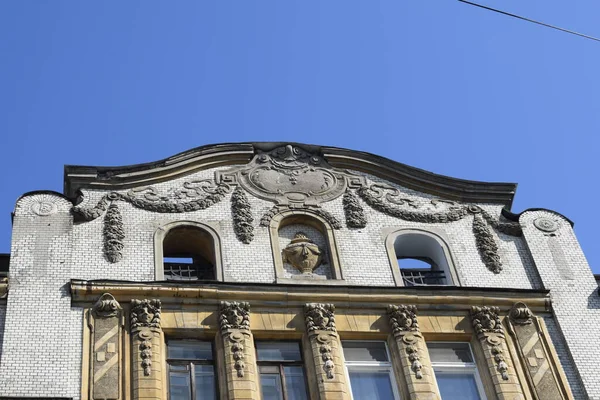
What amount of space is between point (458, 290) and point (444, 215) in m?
2.36

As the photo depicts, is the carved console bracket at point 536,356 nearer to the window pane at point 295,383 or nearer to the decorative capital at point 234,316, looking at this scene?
the window pane at point 295,383

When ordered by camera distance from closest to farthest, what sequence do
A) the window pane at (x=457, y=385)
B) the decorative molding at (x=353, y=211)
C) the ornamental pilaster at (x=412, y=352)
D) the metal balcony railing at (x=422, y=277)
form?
the ornamental pilaster at (x=412, y=352) < the window pane at (x=457, y=385) < the metal balcony railing at (x=422, y=277) < the decorative molding at (x=353, y=211)

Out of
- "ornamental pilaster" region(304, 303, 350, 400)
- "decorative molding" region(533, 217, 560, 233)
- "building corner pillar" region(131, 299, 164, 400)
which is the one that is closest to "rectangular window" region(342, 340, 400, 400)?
"ornamental pilaster" region(304, 303, 350, 400)

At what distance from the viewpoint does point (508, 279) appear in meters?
20.0

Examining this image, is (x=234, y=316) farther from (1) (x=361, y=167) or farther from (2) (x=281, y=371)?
(1) (x=361, y=167)

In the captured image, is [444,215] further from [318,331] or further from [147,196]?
[147,196]

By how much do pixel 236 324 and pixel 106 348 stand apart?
2.13 m

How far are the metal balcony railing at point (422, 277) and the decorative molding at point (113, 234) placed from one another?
205 inches

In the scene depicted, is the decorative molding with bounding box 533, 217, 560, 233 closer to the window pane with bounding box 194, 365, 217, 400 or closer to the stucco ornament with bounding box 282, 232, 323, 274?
the stucco ornament with bounding box 282, 232, 323, 274

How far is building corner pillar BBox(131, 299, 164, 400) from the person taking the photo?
656 inches

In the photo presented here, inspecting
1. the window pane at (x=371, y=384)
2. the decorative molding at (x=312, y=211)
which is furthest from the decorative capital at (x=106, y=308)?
the window pane at (x=371, y=384)

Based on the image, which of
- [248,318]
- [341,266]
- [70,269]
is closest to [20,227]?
[70,269]

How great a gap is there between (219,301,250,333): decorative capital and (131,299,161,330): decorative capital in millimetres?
1044

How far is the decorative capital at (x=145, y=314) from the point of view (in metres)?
17.7
